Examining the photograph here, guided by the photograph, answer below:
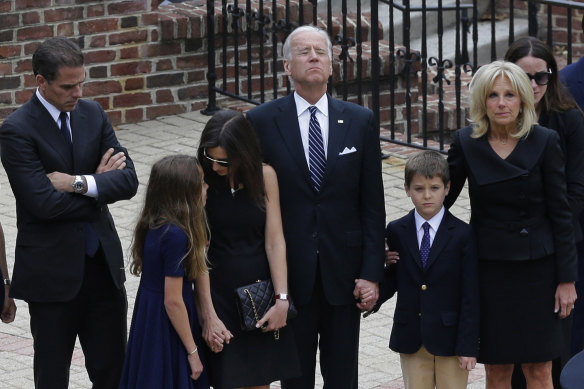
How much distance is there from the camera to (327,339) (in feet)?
17.7

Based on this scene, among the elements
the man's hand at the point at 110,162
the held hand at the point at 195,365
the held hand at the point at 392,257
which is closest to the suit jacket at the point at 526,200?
the held hand at the point at 392,257

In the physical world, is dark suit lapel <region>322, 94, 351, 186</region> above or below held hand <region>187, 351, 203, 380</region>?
above

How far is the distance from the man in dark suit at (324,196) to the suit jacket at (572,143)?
2.59 feet

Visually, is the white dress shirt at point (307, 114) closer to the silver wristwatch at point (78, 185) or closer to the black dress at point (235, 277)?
the black dress at point (235, 277)

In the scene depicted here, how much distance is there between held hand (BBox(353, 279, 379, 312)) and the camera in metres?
5.28

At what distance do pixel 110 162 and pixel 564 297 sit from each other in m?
1.98

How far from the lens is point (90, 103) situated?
5.43 meters

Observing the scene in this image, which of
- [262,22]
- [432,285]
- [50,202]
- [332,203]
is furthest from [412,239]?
[262,22]

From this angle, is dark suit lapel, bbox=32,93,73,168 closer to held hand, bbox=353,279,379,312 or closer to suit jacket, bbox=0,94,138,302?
suit jacket, bbox=0,94,138,302

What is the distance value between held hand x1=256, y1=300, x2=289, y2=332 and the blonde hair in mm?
1065

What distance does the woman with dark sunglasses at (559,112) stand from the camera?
5387mm

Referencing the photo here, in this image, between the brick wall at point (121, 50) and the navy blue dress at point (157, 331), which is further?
the brick wall at point (121, 50)

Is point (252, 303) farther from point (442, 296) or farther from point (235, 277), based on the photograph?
point (442, 296)

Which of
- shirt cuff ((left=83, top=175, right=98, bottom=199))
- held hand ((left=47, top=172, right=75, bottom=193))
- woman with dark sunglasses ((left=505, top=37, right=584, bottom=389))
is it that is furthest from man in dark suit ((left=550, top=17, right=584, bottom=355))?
held hand ((left=47, top=172, right=75, bottom=193))
